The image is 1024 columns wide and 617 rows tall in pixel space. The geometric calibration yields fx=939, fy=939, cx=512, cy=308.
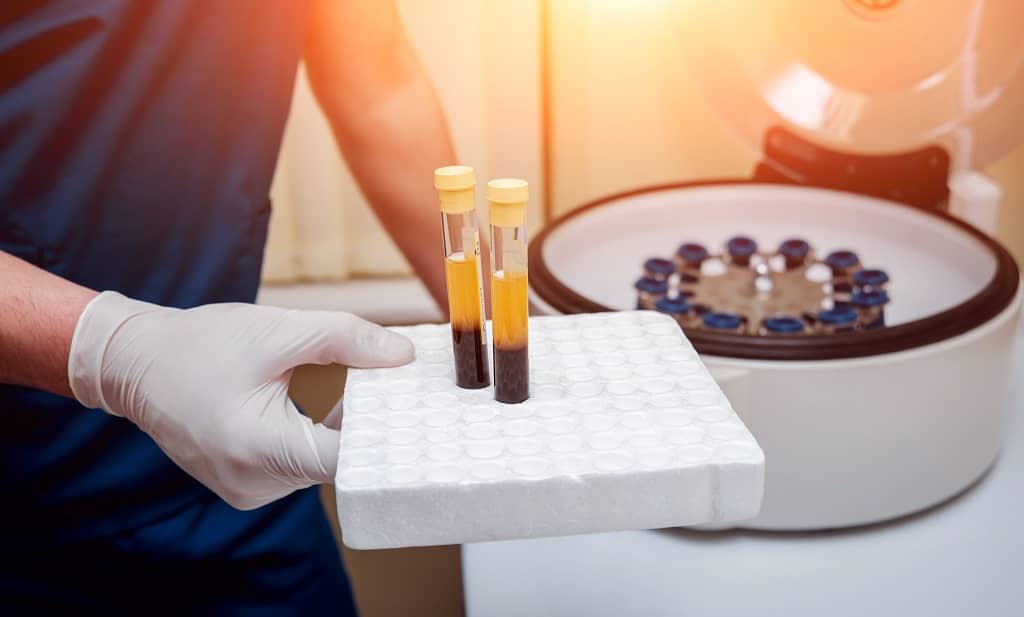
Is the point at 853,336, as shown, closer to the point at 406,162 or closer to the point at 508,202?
the point at 508,202

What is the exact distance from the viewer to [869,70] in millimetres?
1062

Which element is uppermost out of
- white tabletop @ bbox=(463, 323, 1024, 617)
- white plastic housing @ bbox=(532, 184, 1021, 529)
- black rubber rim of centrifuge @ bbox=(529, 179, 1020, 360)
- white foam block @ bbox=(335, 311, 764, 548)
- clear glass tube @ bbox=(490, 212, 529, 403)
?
clear glass tube @ bbox=(490, 212, 529, 403)

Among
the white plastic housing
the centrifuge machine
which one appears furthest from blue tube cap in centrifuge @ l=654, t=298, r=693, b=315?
the white plastic housing

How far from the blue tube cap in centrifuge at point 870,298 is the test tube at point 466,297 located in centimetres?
51

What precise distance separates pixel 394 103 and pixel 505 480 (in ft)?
2.22

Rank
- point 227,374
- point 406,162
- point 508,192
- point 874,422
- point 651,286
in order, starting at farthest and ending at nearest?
point 406,162
point 651,286
point 874,422
point 227,374
point 508,192

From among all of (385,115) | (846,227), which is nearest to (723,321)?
(846,227)

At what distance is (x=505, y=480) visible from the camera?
0.51 metres

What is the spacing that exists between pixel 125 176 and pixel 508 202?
510 mm

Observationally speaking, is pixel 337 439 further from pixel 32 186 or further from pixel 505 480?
pixel 32 186

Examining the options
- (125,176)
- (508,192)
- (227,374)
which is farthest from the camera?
(125,176)

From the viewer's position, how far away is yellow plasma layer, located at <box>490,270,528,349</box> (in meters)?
0.58

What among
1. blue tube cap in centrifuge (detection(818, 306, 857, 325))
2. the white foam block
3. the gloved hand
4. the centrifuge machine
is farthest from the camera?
blue tube cap in centrifuge (detection(818, 306, 857, 325))

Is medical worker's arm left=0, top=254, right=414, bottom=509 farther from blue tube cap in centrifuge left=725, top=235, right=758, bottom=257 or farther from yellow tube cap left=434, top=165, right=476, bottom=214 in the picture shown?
blue tube cap in centrifuge left=725, top=235, right=758, bottom=257
